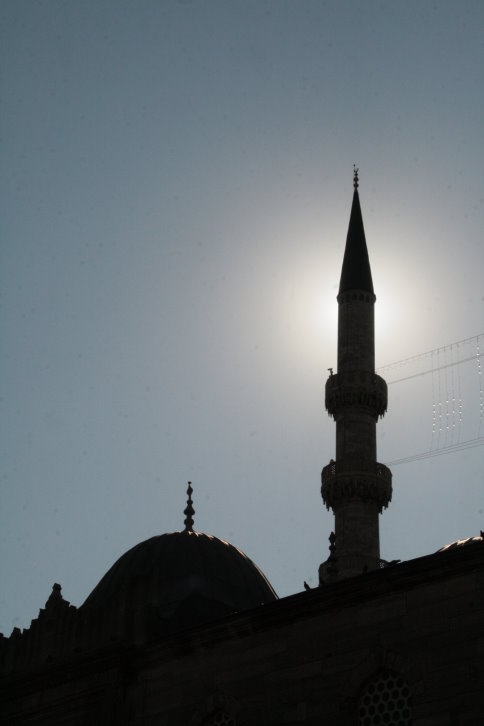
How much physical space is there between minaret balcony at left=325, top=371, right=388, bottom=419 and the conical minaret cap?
2.55 m

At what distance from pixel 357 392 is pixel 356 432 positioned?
963mm

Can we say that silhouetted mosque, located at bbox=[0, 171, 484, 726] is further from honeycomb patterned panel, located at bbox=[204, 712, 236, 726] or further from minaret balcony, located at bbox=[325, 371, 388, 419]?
minaret balcony, located at bbox=[325, 371, 388, 419]

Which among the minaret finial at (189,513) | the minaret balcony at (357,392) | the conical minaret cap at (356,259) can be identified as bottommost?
the minaret finial at (189,513)

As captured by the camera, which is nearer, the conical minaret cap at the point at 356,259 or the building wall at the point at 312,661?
the building wall at the point at 312,661

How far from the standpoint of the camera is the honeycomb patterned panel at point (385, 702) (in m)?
14.1

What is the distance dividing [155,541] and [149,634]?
4355mm

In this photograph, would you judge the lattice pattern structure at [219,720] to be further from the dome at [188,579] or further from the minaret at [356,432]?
the minaret at [356,432]

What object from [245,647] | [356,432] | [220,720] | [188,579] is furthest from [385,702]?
[356,432]

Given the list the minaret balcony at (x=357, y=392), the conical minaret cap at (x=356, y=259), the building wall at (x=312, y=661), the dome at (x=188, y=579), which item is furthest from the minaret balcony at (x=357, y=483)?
the building wall at (x=312, y=661)

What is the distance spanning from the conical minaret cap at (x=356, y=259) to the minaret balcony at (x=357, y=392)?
255 centimetres

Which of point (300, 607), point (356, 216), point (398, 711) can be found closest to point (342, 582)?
point (300, 607)

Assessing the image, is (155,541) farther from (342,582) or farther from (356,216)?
(356,216)

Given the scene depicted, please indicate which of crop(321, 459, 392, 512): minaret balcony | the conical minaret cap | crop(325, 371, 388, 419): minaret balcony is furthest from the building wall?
the conical minaret cap

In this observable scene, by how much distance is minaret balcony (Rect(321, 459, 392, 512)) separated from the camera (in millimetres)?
29234
